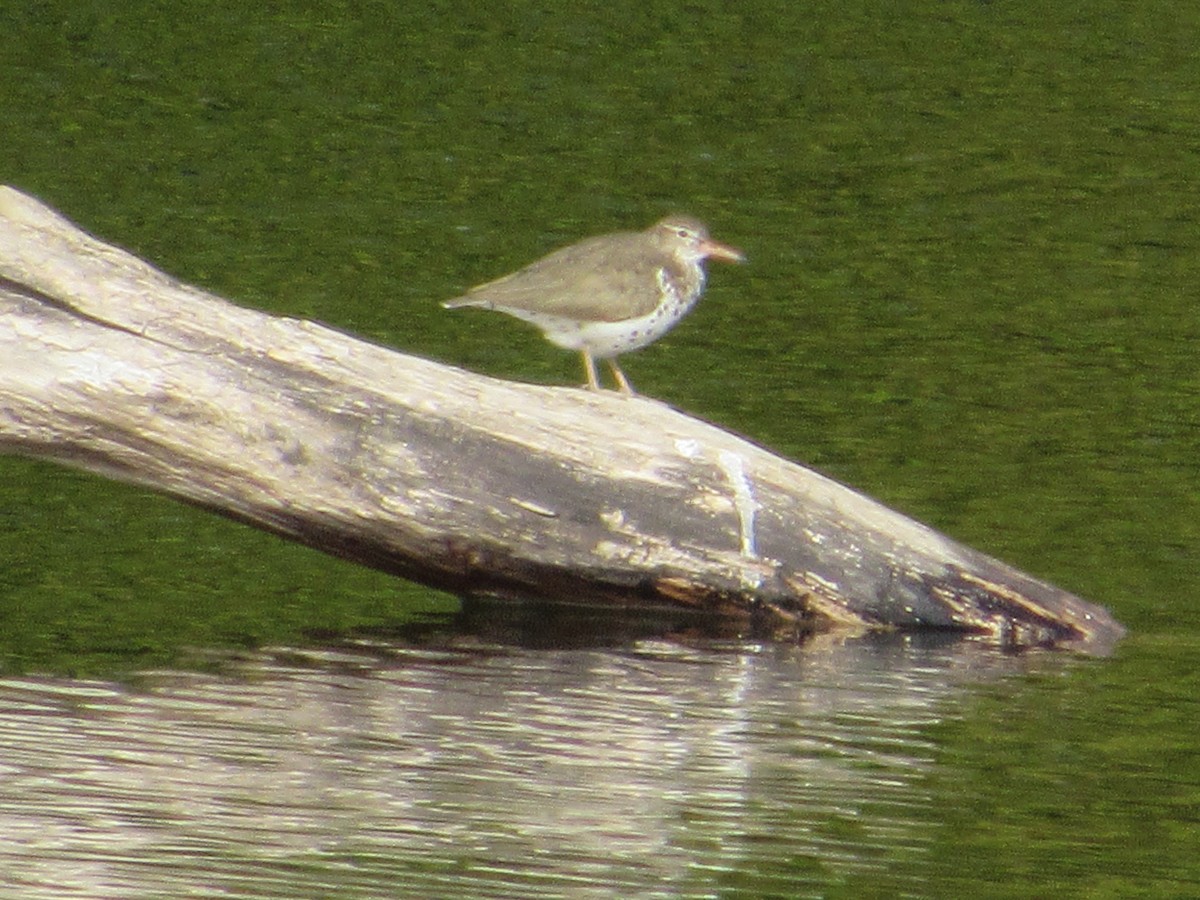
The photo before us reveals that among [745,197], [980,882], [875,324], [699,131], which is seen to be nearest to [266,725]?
[980,882]

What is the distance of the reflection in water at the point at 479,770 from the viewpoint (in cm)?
800

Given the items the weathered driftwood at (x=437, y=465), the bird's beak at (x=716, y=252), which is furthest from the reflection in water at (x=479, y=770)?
the bird's beak at (x=716, y=252)

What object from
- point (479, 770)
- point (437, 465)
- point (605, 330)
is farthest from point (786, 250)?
point (479, 770)

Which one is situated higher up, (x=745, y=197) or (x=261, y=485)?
(x=745, y=197)

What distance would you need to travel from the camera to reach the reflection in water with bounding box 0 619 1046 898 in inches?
315

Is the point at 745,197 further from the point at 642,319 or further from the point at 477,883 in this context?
the point at 477,883

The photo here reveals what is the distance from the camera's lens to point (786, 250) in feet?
68.0

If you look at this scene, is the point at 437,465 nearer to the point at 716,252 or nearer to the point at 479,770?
the point at 479,770

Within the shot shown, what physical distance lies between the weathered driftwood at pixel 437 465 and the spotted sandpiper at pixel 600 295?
35.6 inches

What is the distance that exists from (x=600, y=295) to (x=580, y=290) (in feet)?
0.30

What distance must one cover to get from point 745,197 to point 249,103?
5391mm

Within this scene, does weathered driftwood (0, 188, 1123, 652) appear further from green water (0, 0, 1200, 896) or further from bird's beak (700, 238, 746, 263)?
bird's beak (700, 238, 746, 263)

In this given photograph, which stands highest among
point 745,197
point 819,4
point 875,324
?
point 819,4

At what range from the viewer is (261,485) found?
1045cm
